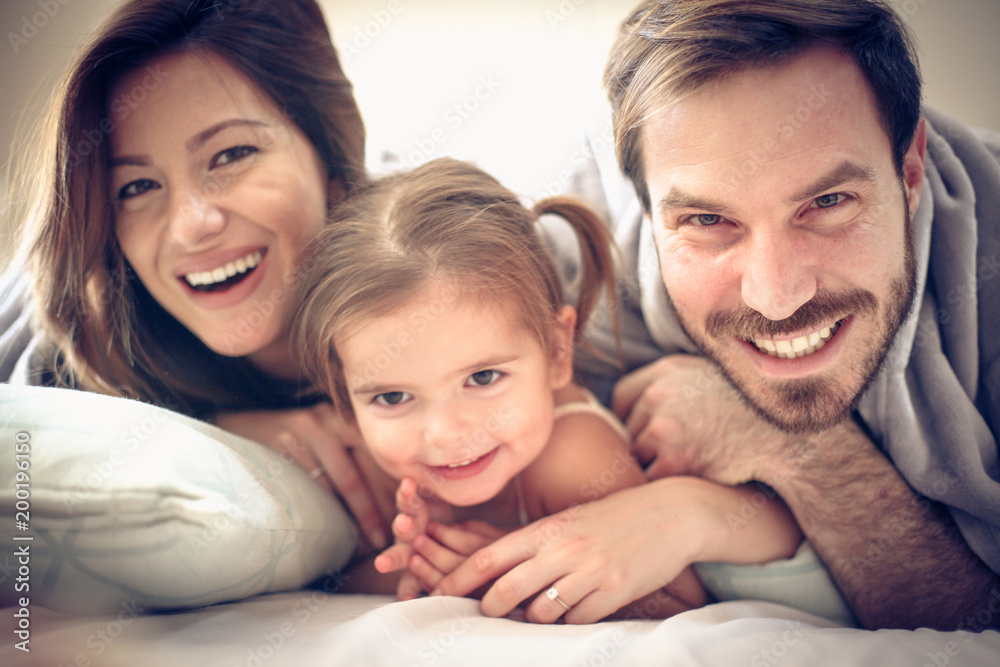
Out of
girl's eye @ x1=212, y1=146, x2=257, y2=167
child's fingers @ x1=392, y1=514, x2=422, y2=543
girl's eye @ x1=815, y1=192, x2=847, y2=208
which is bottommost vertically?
child's fingers @ x1=392, y1=514, x2=422, y2=543

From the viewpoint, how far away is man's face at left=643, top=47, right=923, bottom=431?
790 millimetres

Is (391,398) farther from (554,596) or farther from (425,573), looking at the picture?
(554,596)

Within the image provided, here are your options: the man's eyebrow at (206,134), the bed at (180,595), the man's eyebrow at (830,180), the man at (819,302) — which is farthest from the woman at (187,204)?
the man's eyebrow at (830,180)

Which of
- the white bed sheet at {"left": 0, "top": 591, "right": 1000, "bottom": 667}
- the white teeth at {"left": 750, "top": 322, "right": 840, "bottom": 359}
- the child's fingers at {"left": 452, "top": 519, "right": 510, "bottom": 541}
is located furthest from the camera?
the child's fingers at {"left": 452, "top": 519, "right": 510, "bottom": 541}

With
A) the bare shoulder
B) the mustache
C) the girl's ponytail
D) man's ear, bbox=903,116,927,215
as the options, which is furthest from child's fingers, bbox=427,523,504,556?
man's ear, bbox=903,116,927,215

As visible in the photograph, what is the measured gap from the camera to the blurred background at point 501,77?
1.12 m

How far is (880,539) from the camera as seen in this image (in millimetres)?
956

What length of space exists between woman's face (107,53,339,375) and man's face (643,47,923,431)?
0.58m

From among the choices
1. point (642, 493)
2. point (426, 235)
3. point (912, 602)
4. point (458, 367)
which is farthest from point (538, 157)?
point (912, 602)

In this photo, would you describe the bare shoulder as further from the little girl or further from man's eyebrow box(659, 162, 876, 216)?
man's eyebrow box(659, 162, 876, 216)

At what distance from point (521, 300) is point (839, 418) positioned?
0.52 meters

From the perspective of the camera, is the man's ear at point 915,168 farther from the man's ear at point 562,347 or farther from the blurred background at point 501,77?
the man's ear at point 562,347

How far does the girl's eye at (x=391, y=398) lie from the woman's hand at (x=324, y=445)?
16 centimetres

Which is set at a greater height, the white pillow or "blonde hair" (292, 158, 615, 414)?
"blonde hair" (292, 158, 615, 414)
